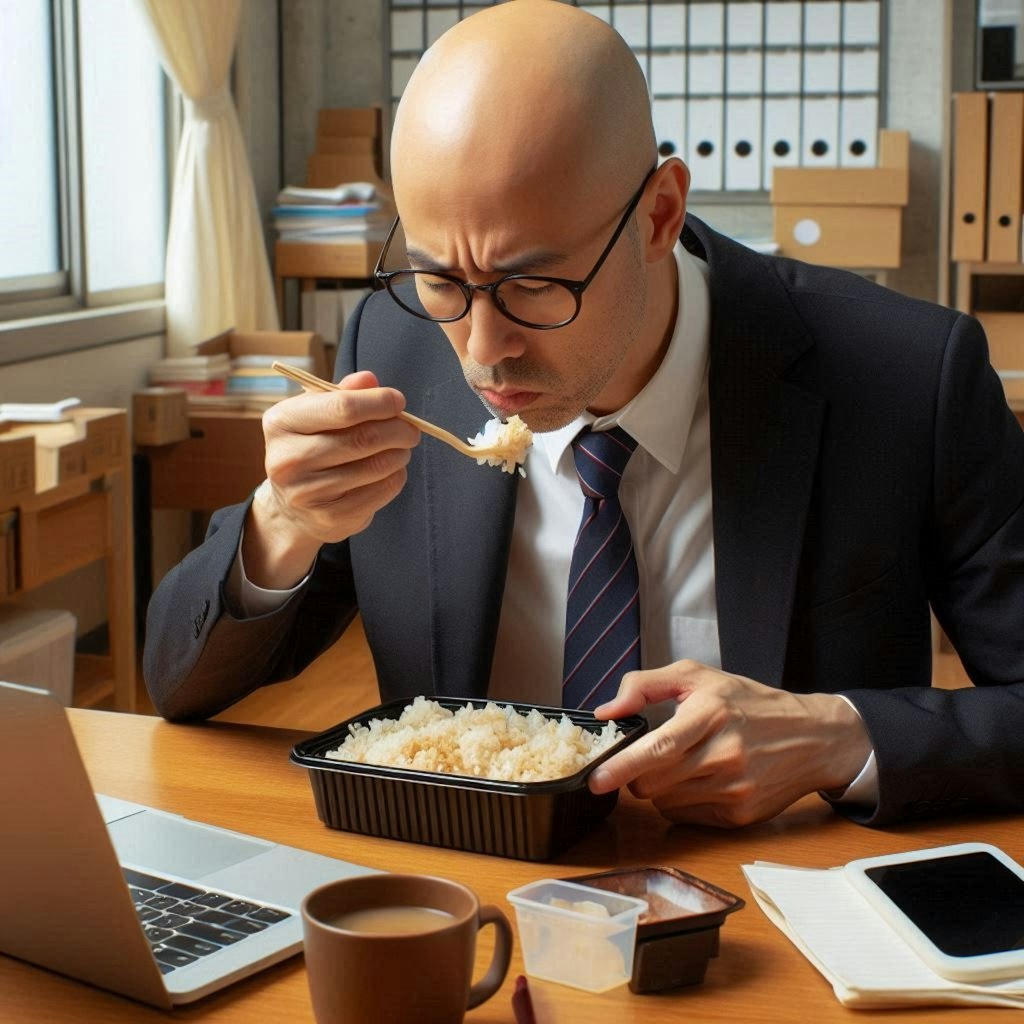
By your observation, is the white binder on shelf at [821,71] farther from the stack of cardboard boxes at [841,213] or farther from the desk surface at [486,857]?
the desk surface at [486,857]

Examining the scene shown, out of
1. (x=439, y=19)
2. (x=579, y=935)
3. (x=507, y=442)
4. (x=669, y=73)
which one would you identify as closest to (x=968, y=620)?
(x=507, y=442)

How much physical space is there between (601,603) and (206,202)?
3226 millimetres

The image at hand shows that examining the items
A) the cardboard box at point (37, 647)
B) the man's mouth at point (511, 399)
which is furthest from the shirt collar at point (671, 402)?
the cardboard box at point (37, 647)

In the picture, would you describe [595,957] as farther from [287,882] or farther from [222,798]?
[222,798]

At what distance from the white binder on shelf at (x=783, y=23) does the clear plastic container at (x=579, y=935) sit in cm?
465

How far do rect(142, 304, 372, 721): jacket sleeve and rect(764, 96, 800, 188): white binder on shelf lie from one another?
403 centimetres

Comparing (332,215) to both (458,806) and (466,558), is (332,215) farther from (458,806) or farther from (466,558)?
(458,806)

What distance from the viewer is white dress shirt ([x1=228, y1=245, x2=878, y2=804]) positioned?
1481 millimetres

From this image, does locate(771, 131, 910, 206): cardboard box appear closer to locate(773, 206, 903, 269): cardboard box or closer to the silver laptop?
locate(773, 206, 903, 269): cardboard box

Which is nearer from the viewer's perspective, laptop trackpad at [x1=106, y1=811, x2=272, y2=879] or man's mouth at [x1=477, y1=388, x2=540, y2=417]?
laptop trackpad at [x1=106, y1=811, x2=272, y2=879]

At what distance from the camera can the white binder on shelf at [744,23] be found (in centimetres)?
502

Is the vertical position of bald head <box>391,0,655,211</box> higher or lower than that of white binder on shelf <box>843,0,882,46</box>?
lower

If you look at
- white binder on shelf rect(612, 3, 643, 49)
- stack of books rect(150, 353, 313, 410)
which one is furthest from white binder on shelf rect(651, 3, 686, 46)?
stack of books rect(150, 353, 313, 410)

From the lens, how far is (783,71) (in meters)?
5.04
